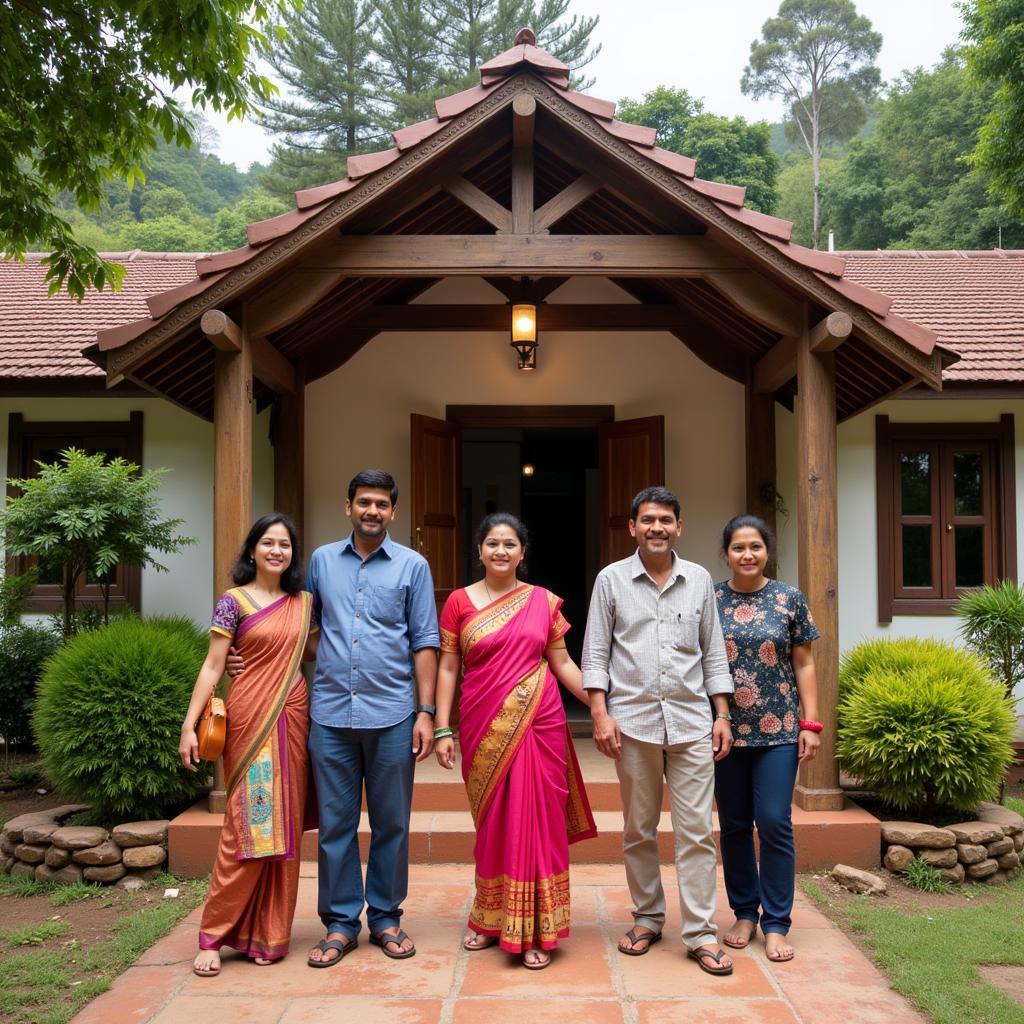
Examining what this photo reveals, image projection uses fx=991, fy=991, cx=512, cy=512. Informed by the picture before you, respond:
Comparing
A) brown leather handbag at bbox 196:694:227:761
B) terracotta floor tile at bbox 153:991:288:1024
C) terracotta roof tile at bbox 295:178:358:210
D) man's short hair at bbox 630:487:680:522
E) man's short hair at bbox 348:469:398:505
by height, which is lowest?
terracotta floor tile at bbox 153:991:288:1024

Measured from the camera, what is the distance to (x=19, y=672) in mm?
7086

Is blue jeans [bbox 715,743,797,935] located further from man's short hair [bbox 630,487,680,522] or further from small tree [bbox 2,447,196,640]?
Result: small tree [bbox 2,447,196,640]

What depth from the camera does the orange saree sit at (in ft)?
12.4

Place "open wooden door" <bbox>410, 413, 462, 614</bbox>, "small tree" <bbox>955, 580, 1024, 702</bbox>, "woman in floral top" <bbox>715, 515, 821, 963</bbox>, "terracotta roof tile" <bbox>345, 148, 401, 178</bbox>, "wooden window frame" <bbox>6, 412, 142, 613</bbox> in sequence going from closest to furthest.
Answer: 1. "woman in floral top" <bbox>715, 515, 821, 963</bbox>
2. "terracotta roof tile" <bbox>345, 148, 401, 178</bbox>
3. "small tree" <bbox>955, 580, 1024, 702</bbox>
4. "open wooden door" <bbox>410, 413, 462, 614</bbox>
5. "wooden window frame" <bbox>6, 412, 142, 613</bbox>

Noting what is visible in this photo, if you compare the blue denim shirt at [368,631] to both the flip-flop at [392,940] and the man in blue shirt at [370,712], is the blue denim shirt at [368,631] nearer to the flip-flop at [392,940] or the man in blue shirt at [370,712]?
the man in blue shirt at [370,712]

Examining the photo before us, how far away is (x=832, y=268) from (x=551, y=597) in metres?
2.47

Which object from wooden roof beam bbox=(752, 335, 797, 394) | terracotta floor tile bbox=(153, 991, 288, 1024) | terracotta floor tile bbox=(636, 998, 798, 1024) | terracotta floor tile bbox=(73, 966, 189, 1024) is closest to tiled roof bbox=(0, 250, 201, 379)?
wooden roof beam bbox=(752, 335, 797, 394)

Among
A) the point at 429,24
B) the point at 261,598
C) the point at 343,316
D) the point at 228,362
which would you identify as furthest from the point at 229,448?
the point at 429,24

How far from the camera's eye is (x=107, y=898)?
195 inches

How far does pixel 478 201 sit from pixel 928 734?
3.65 m

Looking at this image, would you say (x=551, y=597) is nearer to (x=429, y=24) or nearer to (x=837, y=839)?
(x=837, y=839)

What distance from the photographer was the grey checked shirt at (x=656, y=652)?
12.4 ft

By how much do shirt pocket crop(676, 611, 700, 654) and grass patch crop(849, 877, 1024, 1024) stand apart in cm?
148

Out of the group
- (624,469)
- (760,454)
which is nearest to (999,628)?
(760,454)
